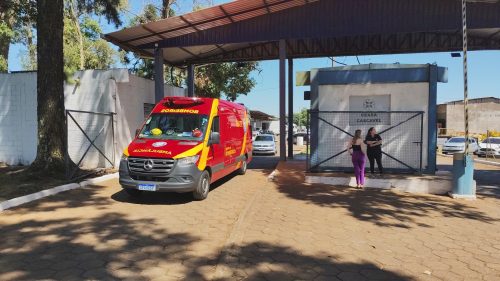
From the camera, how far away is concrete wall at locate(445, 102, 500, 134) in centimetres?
5819

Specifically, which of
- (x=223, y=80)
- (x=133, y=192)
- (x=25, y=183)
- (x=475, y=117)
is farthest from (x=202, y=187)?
(x=475, y=117)

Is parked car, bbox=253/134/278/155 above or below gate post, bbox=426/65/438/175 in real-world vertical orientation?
below

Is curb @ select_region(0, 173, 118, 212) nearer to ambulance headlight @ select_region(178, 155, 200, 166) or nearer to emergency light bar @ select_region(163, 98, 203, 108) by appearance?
emergency light bar @ select_region(163, 98, 203, 108)

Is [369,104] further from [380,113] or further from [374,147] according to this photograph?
[374,147]

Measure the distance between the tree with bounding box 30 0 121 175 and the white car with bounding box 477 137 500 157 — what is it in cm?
2480

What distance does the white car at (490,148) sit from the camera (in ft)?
87.2

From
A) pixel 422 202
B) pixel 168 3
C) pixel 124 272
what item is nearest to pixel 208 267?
→ pixel 124 272

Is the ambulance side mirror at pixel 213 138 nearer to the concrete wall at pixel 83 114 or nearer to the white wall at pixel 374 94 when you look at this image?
the white wall at pixel 374 94

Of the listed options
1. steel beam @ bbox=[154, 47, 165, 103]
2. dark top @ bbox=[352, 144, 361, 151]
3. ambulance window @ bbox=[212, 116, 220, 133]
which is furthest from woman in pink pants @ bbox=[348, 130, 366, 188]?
steel beam @ bbox=[154, 47, 165, 103]

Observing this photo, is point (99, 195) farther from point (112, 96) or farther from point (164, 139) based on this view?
point (112, 96)

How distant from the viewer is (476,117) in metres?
58.6

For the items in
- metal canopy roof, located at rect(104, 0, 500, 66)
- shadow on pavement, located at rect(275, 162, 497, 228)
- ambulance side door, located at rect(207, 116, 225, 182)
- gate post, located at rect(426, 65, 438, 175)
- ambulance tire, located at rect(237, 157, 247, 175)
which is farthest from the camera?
metal canopy roof, located at rect(104, 0, 500, 66)

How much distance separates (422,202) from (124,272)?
22.6ft

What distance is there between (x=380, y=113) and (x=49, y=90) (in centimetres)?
929
